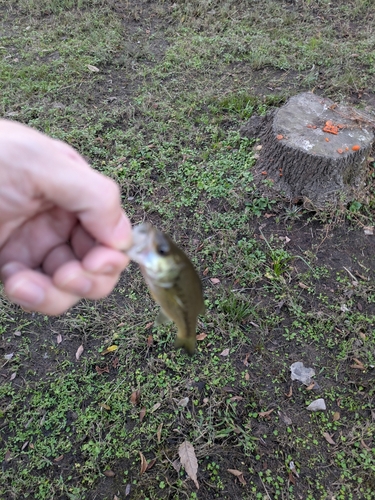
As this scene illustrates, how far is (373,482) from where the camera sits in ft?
9.09

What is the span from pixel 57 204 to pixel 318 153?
10.2ft

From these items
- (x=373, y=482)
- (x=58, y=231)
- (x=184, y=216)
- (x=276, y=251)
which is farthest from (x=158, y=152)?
(x=373, y=482)

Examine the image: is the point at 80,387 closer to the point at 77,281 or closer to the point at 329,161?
the point at 77,281

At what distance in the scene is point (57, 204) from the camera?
1.62 m

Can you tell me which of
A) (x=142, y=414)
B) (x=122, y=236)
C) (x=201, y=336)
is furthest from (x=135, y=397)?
(x=122, y=236)

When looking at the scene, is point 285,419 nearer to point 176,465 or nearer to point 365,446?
point 365,446

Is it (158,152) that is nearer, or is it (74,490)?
(74,490)

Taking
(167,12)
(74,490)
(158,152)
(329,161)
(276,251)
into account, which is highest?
(167,12)

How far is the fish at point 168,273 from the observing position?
1567 mm

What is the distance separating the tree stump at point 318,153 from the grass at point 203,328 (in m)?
0.20

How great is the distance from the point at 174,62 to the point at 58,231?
507 cm

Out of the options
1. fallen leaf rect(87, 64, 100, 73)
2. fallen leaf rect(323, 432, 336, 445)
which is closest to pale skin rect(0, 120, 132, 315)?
fallen leaf rect(323, 432, 336, 445)

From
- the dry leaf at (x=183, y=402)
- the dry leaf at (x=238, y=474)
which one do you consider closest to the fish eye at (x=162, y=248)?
the dry leaf at (x=183, y=402)

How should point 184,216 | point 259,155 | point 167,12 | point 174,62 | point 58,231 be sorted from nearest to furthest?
point 58,231, point 184,216, point 259,155, point 174,62, point 167,12
